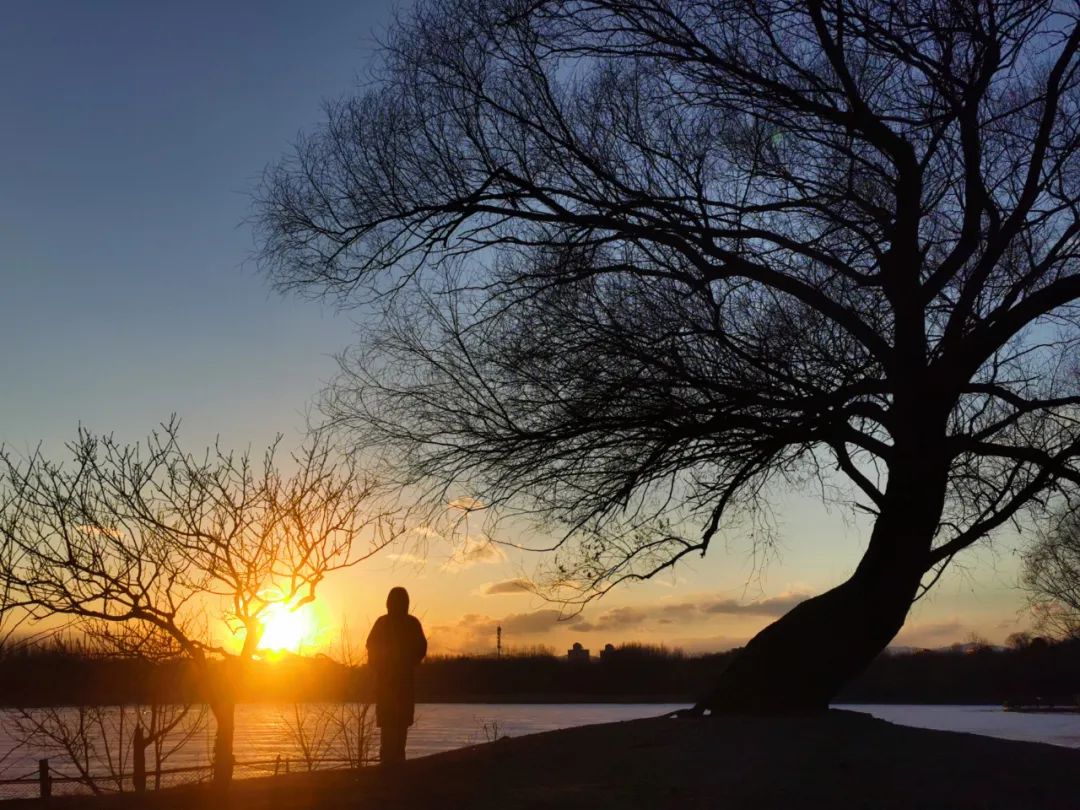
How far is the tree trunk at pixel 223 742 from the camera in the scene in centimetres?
1027

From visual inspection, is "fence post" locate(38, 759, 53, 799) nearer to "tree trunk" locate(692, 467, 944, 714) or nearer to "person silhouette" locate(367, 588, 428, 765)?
"person silhouette" locate(367, 588, 428, 765)

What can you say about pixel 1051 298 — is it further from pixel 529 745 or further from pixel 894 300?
pixel 529 745

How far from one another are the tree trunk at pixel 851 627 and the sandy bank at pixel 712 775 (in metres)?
0.84

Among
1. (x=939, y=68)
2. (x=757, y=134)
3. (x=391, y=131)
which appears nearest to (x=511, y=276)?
(x=391, y=131)

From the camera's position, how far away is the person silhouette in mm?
10375

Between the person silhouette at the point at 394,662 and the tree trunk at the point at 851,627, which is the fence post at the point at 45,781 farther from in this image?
the tree trunk at the point at 851,627

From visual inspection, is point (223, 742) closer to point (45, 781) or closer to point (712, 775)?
point (45, 781)

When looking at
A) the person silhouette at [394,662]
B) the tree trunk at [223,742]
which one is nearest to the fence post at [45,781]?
the tree trunk at [223,742]

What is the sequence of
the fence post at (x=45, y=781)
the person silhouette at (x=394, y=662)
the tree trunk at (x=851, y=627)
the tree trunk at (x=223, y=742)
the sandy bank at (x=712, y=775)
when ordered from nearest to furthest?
the sandy bank at (x=712, y=775) → the tree trunk at (x=223, y=742) → the person silhouette at (x=394, y=662) → the tree trunk at (x=851, y=627) → the fence post at (x=45, y=781)

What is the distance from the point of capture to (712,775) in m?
8.06

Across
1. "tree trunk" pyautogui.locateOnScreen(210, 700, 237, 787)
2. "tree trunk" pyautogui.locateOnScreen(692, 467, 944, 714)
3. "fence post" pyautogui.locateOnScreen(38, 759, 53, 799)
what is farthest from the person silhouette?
"fence post" pyautogui.locateOnScreen(38, 759, 53, 799)

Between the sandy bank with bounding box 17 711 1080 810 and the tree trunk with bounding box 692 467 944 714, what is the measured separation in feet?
2.76

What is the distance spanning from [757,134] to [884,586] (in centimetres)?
447

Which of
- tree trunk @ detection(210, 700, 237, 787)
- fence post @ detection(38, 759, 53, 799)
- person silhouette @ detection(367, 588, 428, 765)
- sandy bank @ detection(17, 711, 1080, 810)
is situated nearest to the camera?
sandy bank @ detection(17, 711, 1080, 810)
